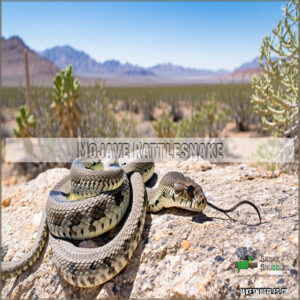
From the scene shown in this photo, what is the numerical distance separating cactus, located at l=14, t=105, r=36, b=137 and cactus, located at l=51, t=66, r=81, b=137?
6.68 feet

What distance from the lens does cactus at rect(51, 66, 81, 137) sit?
9922 millimetres

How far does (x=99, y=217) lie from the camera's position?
3.42 metres

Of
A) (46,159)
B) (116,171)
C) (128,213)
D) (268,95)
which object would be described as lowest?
(46,159)

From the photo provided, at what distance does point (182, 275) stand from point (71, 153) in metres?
9.85

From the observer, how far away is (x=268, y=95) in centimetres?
778

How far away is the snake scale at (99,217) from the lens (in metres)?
3.13

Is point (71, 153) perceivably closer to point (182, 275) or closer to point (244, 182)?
point (244, 182)

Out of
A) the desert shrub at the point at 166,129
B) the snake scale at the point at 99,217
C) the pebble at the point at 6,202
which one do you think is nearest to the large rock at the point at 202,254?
the snake scale at the point at 99,217

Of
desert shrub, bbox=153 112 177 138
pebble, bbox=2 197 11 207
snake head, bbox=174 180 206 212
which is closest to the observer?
snake head, bbox=174 180 206 212

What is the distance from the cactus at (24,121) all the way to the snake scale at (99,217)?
8.83 m

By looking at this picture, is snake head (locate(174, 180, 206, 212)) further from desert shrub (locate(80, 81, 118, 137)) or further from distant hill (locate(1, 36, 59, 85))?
distant hill (locate(1, 36, 59, 85))

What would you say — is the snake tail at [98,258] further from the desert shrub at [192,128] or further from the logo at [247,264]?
the desert shrub at [192,128]

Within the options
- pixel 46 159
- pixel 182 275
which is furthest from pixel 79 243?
pixel 46 159

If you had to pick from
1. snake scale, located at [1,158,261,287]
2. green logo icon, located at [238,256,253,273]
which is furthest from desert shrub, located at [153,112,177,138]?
green logo icon, located at [238,256,253,273]
